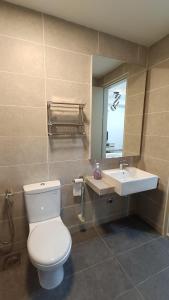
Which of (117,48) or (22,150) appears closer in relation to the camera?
(22,150)

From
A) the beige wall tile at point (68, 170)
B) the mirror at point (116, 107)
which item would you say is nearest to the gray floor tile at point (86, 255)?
the beige wall tile at point (68, 170)

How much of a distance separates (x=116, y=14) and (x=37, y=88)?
1016 mm

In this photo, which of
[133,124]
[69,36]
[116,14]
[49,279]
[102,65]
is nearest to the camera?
[49,279]

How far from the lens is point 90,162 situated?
189cm

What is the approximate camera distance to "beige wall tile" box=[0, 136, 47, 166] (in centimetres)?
149

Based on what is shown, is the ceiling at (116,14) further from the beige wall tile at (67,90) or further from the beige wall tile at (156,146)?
the beige wall tile at (156,146)

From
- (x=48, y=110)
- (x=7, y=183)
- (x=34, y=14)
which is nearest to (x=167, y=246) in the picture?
(x=7, y=183)

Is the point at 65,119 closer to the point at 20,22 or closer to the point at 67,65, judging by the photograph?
the point at 67,65

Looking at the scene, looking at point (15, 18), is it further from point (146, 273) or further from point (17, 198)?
point (146, 273)

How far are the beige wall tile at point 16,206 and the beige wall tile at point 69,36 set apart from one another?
1.57m

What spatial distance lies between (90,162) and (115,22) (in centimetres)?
150

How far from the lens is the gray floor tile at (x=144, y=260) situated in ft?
4.79

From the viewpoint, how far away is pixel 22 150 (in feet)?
5.07

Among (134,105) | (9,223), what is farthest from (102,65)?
(9,223)
